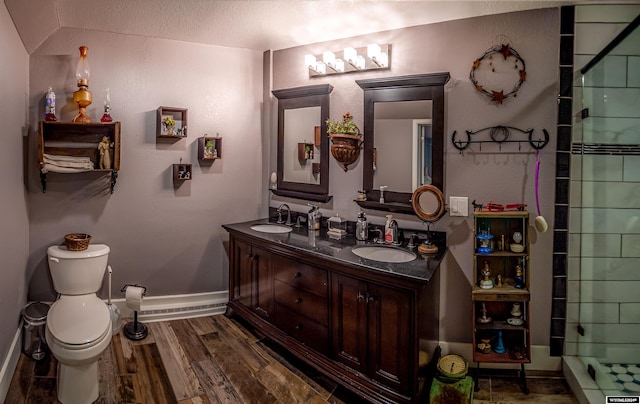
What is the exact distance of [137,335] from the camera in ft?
9.23

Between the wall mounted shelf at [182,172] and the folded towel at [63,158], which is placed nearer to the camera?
the folded towel at [63,158]

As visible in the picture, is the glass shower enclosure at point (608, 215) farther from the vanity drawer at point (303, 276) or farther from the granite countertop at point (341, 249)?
the vanity drawer at point (303, 276)

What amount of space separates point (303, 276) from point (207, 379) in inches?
33.6

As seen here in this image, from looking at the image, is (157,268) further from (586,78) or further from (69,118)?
(586,78)

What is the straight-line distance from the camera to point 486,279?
7.58 feet

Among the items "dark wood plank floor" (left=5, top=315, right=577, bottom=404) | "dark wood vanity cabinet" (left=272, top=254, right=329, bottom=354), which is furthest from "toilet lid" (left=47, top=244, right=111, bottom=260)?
"dark wood vanity cabinet" (left=272, top=254, right=329, bottom=354)

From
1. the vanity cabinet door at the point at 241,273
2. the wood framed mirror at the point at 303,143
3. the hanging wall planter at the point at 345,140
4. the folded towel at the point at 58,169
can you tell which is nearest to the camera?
the folded towel at the point at 58,169

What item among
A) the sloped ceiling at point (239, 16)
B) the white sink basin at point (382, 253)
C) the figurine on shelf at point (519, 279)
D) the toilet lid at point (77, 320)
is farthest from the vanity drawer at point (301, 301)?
the sloped ceiling at point (239, 16)

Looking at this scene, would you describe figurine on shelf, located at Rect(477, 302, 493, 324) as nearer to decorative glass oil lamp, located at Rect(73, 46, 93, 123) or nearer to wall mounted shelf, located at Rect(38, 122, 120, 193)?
wall mounted shelf, located at Rect(38, 122, 120, 193)

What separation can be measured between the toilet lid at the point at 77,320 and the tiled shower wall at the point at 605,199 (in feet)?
9.31

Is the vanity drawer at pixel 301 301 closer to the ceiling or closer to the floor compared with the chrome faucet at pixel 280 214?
closer to the floor

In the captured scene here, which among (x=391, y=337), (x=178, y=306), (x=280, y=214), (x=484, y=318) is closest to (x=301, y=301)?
(x=391, y=337)

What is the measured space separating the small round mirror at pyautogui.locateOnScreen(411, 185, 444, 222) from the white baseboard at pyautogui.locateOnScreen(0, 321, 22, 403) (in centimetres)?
259

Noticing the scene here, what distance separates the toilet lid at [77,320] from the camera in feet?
6.63
